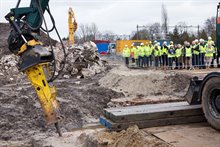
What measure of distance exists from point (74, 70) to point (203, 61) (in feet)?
27.7

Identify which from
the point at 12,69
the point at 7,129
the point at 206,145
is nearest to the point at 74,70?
the point at 12,69

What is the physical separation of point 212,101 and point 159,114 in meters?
1.02

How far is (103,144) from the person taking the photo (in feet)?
21.9

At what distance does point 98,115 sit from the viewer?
1345 cm

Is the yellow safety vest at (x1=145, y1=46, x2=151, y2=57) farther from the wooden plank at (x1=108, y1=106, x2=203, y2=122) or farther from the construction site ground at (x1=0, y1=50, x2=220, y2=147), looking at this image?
the wooden plank at (x1=108, y1=106, x2=203, y2=122)

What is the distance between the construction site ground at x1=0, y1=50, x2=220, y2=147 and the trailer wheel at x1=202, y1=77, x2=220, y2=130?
212 millimetres

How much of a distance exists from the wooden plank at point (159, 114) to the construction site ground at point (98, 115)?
0.71 feet

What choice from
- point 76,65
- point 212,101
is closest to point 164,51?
point 76,65

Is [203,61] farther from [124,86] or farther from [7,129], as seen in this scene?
[7,129]

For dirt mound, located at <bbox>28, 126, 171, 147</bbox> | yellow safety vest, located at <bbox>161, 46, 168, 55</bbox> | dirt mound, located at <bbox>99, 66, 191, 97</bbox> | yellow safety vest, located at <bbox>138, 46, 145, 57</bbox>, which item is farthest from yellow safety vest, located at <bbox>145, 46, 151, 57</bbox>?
dirt mound, located at <bbox>28, 126, 171, 147</bbox>

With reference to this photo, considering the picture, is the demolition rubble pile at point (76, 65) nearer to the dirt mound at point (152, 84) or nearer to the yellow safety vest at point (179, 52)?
the yellow safety vest at point (179, 52)

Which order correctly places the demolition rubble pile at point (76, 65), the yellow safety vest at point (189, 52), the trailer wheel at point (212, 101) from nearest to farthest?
the trailer wheel at point (212, 101) < the yellow safety vest at point (189, 52) < the demolition rubble pile at point (76, 65)

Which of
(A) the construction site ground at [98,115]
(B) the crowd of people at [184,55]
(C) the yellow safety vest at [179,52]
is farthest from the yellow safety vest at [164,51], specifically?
(A) the construction site ground at [98,115]

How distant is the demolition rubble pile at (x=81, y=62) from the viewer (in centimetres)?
2412
